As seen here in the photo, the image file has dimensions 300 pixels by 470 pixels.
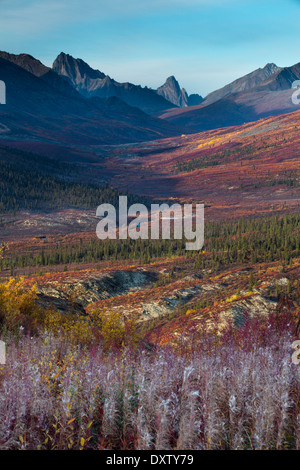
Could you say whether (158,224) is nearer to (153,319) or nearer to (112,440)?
(153,319)

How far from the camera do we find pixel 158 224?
388 feet

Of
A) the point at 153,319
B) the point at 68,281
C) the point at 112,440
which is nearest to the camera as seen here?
the point at 112,440

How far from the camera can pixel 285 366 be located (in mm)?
7449

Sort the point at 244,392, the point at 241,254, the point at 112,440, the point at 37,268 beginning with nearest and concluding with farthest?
the point at 112,440 < the point at 244,392 < the point at 241,254 < the point at 37,268

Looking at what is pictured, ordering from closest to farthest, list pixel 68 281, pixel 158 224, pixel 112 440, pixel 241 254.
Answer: pixel 112 440 < pixel 68 281 < pixel 241 254 < pixel 158 224

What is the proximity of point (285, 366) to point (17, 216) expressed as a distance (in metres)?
135

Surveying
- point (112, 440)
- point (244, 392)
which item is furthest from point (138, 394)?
point (244, 392)

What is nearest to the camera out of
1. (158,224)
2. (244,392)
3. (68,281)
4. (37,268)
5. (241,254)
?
(244,392)

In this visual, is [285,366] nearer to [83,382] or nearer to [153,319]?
[83,382]
